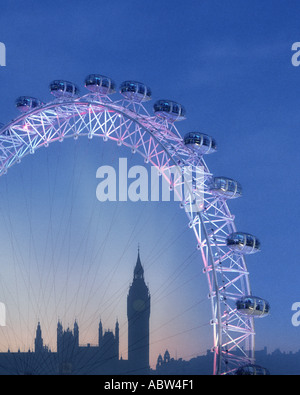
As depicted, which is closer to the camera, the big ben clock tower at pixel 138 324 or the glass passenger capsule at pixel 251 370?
the glass passenger capsule at pixel 251 370

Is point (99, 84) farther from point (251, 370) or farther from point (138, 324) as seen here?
point (138, 324)

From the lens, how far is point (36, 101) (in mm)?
36656

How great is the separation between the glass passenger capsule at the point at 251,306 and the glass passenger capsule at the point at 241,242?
2.26 meters

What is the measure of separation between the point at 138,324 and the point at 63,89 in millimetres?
100092

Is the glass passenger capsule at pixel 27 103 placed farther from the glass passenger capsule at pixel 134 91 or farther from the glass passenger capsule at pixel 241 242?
the glass passenger capsule at pixel 241 242

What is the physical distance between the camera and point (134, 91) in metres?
34.7

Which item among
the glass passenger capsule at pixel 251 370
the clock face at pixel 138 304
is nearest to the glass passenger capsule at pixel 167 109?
the glass passenger capsule at pixel 251 370

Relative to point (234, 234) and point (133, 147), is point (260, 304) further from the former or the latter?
point (133, 147)

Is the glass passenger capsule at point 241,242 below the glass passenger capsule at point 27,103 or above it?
below

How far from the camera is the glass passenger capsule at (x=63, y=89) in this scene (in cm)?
3547

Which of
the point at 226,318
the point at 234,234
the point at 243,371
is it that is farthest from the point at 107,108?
the point at 243,371

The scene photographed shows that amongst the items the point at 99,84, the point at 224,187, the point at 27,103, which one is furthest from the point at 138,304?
the point at 224,187

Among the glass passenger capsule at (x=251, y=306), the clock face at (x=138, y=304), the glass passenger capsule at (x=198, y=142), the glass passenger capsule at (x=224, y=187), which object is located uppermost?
the clock face at (x=138, y=304)

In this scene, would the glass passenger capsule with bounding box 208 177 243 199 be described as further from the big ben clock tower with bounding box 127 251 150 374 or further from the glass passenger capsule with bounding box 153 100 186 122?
the big ben clock tower with bounding box 127 251 150 374
